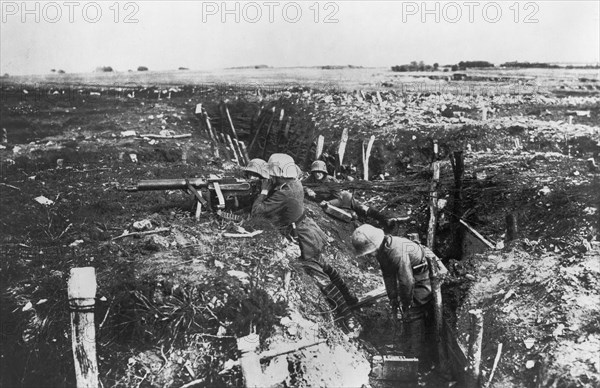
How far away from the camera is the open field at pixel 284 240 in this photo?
13.7ft

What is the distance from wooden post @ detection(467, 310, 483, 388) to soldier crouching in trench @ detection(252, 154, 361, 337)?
1058 mm

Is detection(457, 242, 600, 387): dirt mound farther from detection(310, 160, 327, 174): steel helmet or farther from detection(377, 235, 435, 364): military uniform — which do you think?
detection(310, 160, 327, 174): steel helmet

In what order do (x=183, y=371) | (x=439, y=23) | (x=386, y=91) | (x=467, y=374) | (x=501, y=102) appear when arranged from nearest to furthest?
(x=183, y=371), (x=467, y=374), (x=439, y=23), (x=501, y=102), (x=386, y=91)

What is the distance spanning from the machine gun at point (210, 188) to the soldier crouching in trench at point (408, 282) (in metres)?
1.49

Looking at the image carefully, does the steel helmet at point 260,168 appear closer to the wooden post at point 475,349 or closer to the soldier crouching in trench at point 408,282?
the soldier crouching in trench at point 408,282

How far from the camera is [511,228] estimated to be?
5.14 metres

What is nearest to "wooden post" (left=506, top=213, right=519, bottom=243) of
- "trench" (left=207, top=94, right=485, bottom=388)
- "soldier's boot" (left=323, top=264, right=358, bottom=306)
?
"trench" (left=207, top=94, right=485, bottom=388)

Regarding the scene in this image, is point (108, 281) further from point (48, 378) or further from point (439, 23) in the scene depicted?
point (439, 23)

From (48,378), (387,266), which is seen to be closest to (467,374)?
(387,266)

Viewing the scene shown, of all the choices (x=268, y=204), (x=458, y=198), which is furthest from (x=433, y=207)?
(x=268, y=204)

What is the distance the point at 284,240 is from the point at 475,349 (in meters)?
2.10

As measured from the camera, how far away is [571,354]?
4.11 m

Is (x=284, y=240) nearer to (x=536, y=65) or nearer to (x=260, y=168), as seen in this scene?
(x=260, y=168)

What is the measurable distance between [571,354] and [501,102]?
3649 millimetres
